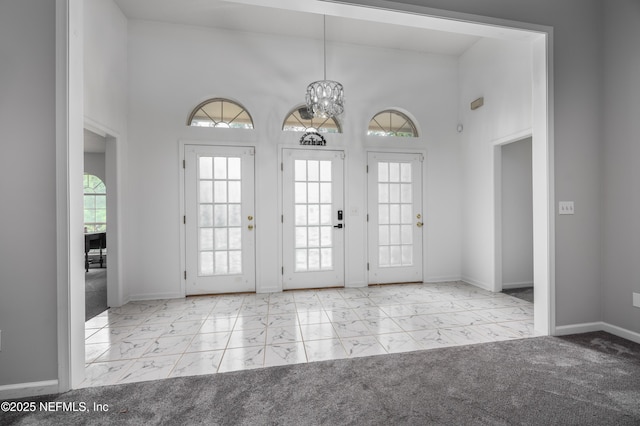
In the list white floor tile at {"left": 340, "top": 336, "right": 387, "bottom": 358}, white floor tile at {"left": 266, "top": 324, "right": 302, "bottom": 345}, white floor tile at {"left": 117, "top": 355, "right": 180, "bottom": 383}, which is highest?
white floor tile at {"left": 340, "top": 336, "right": 387, "bottom": 358}

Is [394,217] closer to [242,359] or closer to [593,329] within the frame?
[593,329]

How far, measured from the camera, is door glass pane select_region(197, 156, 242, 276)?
383 cm

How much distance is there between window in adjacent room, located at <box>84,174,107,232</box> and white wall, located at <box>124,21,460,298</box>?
18.0 ft

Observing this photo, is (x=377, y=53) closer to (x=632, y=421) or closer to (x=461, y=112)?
(x=461, y=112)

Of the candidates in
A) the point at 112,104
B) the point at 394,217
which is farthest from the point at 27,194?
the point at 394,217

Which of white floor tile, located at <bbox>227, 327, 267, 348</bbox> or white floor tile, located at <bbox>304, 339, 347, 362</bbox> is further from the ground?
white floor tile, located at <bbox>304, 339, 347, 362</bbox>

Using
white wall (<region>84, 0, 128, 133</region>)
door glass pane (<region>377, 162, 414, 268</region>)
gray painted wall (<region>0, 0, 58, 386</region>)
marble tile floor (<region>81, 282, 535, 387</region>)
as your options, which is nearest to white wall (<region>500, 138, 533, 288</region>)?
marble tile floor (<region>81, 282, 535, 387</region>)

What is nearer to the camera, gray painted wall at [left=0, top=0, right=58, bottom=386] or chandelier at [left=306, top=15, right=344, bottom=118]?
gray painted wall at [left=0, top=0, right=58, bottom=386]

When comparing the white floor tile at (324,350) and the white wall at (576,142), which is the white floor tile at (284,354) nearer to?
the white floor tile at (324,350)

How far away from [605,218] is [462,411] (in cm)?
242

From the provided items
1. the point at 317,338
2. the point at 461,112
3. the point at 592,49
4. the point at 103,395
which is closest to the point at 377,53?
the point at 461,112

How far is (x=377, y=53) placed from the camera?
14.0ft

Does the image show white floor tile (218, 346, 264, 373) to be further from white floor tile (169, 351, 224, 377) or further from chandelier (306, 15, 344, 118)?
chandelier (306, 15, 344, 118)

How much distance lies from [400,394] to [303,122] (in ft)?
11.8
